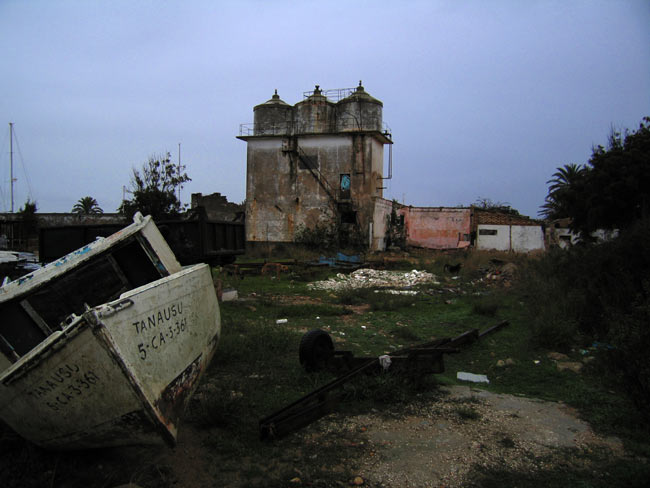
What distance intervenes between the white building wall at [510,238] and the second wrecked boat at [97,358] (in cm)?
2891

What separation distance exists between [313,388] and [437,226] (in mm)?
28566

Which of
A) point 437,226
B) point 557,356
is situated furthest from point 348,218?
point 557,356

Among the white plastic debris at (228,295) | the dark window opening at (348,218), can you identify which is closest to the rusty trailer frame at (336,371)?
the white plastic debris at (228,295)

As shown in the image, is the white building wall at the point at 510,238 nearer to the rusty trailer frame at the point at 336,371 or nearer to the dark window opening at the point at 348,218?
the dark window opening at the point at 348,218

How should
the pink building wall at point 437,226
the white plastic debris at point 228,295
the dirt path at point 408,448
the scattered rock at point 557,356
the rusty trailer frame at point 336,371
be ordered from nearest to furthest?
the dirt path at point 408,448 → the rusty trailer frame at point 336,371 → the scattered rock at point 557,356 → the white plastic debris at point 228,295 → the pink building wall at point 437,226

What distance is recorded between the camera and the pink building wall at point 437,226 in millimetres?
31781

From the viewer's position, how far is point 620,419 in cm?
431

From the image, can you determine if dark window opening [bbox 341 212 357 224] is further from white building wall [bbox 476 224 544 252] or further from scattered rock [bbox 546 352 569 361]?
A: scattered rock [bbox 546 352 569 361]

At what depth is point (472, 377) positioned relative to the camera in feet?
18.8

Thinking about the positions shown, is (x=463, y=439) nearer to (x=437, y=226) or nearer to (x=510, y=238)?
(x=510, y=238)

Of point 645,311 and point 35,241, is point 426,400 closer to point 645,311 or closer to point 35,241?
point 645,311

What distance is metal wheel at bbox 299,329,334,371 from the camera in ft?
18.1

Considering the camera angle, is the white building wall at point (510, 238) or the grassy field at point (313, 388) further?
the white building wall at point (510, 238)

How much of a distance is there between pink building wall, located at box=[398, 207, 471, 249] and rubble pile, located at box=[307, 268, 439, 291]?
1482cm
